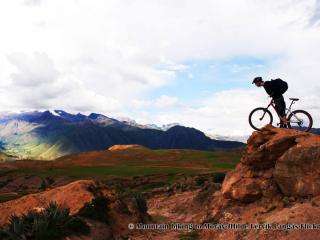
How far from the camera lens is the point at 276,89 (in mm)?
22391

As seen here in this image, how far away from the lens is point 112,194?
2638cm

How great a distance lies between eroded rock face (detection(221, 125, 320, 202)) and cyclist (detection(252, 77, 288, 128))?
4.64 ft

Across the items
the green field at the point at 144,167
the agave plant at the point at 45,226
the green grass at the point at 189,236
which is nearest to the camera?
the agave plant at the point at 45,226

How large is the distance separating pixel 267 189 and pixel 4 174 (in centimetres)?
10561

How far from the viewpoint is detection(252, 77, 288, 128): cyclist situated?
22328 mm

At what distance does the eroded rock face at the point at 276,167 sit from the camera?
2011 cm

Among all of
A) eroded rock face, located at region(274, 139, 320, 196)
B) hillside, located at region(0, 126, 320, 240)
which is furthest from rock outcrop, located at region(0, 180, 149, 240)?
eroded rock face, located at region(274, 139, 320, 196)

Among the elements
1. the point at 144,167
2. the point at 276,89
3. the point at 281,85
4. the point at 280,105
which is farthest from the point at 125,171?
the point at 281,85

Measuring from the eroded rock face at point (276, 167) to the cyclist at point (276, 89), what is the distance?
142 cm

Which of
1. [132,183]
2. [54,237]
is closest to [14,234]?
[54,237]

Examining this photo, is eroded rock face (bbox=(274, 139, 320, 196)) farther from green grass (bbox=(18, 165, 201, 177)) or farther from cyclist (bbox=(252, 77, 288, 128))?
green grass (bbox=(18, 165, 201, 177))

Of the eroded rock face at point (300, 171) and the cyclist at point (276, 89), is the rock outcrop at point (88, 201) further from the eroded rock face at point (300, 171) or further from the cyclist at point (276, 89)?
the cyclist at point (276, 89)

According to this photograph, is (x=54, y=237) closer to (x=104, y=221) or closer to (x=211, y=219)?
(x=104, y=221)

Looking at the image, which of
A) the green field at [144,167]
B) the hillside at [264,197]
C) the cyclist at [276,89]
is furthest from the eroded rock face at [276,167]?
the green field at [144,167]
